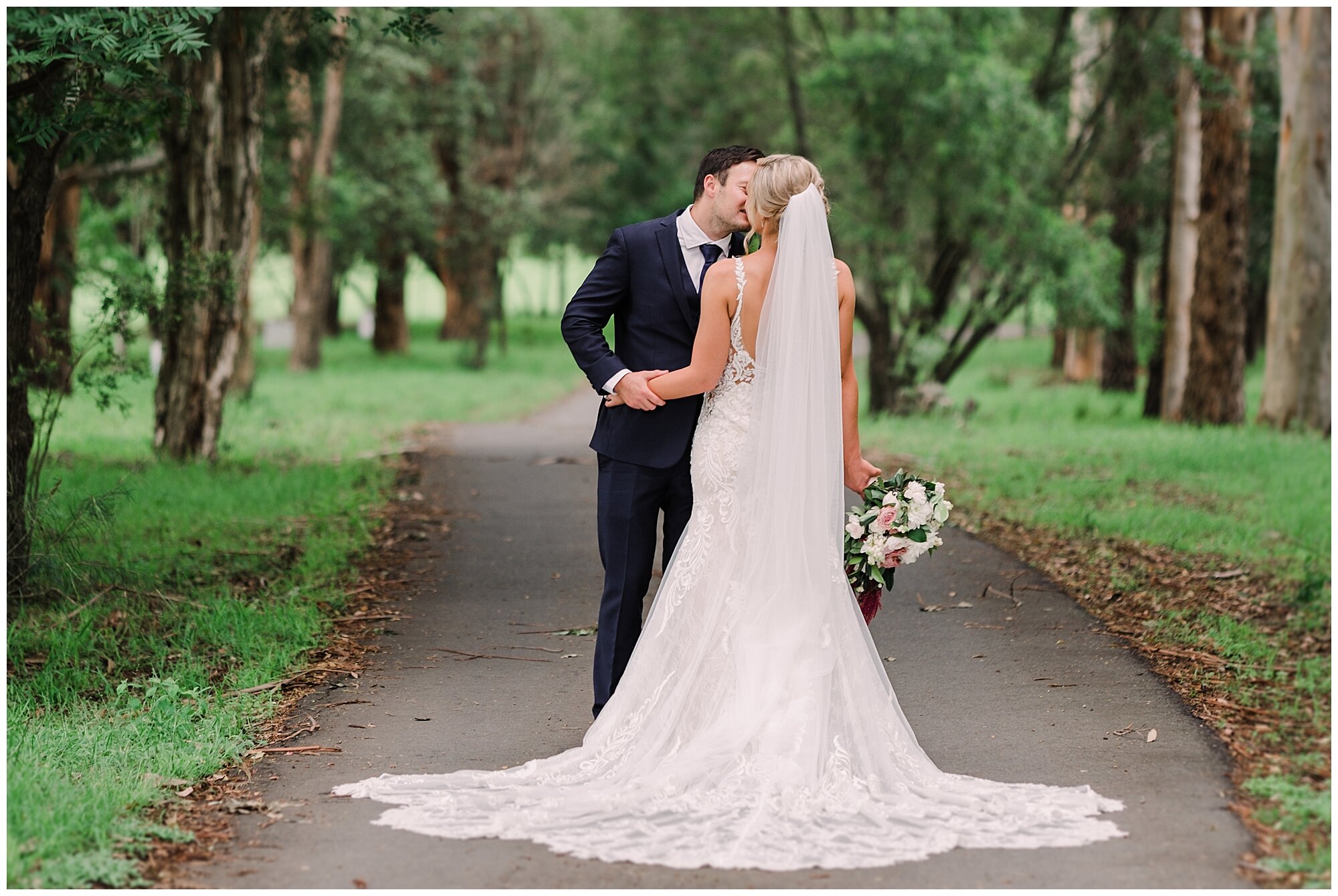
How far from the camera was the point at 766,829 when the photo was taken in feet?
→ 15.2

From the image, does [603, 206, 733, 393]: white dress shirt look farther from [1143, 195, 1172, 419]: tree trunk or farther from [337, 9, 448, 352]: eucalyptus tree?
[337, 9, 448, 352]: eucalyptus tree

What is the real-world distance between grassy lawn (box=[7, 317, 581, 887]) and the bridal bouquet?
8.85 feet

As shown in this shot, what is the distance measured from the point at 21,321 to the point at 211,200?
5.70m

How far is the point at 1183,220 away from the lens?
1977cm

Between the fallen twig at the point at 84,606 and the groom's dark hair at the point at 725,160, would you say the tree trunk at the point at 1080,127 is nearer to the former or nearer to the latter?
the fallen twig at the point at 84,606

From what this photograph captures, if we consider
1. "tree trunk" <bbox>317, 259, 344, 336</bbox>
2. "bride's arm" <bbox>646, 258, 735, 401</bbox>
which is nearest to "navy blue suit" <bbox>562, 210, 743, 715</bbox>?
"bride's arm" <bbox>646, 258, 735, 401</bbox>

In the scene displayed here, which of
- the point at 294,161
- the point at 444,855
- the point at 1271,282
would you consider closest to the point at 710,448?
the point at 444,855

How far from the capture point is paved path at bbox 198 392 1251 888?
4355 millimetres

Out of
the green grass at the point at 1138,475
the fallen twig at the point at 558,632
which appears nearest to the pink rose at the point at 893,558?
the fallen twig at the point at 558,632

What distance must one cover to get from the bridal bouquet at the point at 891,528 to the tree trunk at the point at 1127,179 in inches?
687

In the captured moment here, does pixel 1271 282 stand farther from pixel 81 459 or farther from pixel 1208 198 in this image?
pixel 81 459

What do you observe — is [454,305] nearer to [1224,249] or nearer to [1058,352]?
[1058,352]

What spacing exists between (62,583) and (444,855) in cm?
471

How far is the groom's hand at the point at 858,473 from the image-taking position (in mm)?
5781
